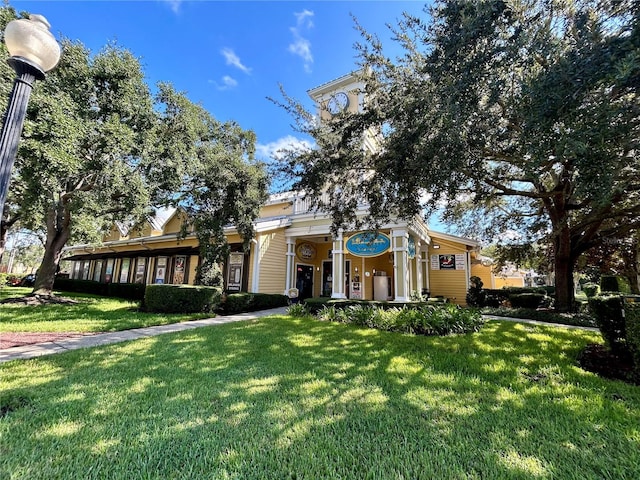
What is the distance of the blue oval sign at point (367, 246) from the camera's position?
469 inches

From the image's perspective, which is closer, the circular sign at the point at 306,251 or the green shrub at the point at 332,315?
the green shrub at the point at 332,315

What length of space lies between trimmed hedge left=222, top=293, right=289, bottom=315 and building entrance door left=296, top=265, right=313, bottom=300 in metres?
2.55

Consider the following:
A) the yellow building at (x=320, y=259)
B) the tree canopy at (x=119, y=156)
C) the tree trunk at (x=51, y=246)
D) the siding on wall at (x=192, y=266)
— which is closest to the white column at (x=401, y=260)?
the yellow building at (x=320, y=259)

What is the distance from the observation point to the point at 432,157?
5.09m

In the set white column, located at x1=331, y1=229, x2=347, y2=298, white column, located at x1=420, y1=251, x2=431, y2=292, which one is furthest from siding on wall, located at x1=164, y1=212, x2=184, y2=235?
white column, located at x1=420, y1=251, x2=431, y2=292

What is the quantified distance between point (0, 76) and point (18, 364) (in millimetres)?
7414

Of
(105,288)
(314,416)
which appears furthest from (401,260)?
(105,288)

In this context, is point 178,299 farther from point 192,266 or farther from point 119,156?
point 192,266

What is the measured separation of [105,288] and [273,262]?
1323cm

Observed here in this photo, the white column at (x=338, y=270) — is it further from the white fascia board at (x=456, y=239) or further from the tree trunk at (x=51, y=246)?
the tree trunk at (x=51, y=246)

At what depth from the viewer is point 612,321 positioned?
16.0ft

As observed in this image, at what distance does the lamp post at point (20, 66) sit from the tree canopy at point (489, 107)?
4690mm

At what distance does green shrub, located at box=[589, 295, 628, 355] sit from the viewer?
4.79 metres

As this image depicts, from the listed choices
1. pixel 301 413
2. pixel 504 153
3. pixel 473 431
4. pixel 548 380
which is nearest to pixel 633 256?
pixel 504 153
